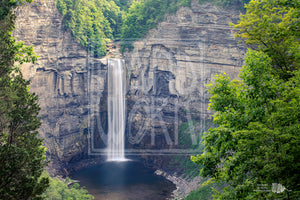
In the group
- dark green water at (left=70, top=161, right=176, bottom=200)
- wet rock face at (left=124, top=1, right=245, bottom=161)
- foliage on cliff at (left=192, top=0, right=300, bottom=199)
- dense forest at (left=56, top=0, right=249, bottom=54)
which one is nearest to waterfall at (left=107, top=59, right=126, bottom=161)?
wet rock face at (left=124, top=1, right=245, bottom=161)

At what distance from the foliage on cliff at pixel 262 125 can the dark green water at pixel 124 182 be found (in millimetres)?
23231

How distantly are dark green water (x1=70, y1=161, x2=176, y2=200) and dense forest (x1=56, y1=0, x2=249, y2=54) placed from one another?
16.7 m

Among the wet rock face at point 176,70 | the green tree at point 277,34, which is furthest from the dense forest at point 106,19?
the green tree at point 277,34

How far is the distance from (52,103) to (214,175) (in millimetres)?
33675

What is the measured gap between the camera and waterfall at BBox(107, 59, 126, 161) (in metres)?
45.2

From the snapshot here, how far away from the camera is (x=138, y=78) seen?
148ft

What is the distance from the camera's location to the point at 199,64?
133 ft

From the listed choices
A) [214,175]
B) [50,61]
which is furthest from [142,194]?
[214,175]

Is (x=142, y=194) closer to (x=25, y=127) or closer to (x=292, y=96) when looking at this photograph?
(x=25, y=127)

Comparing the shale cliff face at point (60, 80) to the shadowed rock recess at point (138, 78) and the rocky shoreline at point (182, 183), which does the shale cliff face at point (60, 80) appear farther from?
the rocky shoreline at point (182, 183)

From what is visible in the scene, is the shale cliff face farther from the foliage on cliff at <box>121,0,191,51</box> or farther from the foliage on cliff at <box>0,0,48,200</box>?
the foliage on cliff at <box>0,0,48,200</box>

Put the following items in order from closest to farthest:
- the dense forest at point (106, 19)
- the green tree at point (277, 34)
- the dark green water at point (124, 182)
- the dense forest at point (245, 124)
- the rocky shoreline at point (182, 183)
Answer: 1. the dense forest at point (245, 124)
2. the green tree at point (277, 34)
3. the dark green water at point (124, 182)
4. the rocky shoreline at point (182, 183)
5. the dense forest at point (106, 19)

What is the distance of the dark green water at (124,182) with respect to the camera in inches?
1302

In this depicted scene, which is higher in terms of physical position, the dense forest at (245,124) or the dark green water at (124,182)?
the dense forest at (245,124)
